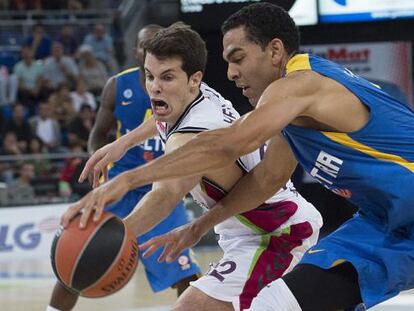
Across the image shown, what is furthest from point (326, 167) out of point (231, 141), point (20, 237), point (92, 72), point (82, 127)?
point (92, 72)

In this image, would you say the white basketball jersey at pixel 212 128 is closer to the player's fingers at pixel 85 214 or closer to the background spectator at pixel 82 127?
the player's fingers at pixel 85 214

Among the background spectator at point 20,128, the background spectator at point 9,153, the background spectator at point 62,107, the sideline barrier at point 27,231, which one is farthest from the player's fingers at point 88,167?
the background spectator at point 62,107

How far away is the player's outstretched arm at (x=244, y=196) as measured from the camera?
166 inches

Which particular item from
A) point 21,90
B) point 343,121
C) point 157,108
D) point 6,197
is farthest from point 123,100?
point 21,90

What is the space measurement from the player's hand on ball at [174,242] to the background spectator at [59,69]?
31.4 feet

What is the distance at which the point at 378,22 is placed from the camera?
12297 millimetres

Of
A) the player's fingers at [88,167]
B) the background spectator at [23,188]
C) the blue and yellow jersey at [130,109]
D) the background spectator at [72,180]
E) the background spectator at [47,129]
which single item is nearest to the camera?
the player's fingers at [88,167]

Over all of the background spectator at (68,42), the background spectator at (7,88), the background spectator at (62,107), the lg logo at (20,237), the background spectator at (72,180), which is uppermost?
the background spectator at (68,42)

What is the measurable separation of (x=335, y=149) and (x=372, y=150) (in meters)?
0.14

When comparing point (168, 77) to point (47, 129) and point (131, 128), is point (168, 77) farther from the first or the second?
point (47, 129)

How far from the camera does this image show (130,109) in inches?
272

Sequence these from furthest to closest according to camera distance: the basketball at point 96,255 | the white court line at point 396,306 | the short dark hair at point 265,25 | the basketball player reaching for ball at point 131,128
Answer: the white court line at point 396,306 → the basketball player reaching for ball at point 131,128 → the short dark hair at point 265,25 → the basketball at point 96,255

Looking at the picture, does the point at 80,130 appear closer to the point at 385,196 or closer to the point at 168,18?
the point at 168,18

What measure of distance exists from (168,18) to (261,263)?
8.75 meters
